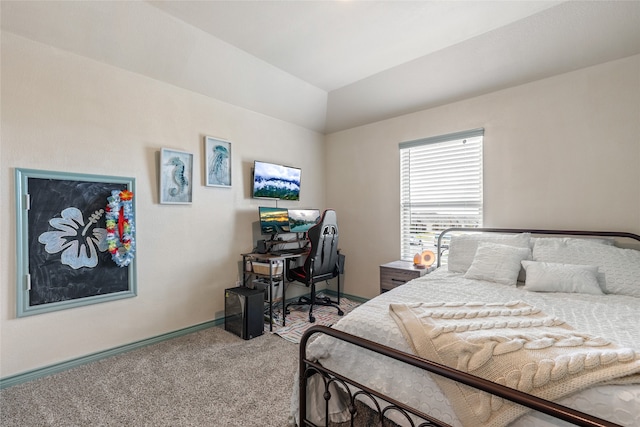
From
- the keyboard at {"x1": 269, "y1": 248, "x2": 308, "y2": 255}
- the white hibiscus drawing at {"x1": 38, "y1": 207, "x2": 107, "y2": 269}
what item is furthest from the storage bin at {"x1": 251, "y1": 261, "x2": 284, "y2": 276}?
the white hibiscus drawing at {"x1": 38, "y1": 207, "x2": 107, "y2": 269}

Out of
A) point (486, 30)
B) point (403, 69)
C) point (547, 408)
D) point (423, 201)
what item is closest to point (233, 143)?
point (403, 69)

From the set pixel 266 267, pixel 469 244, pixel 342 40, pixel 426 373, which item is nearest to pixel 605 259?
pixel 469 244

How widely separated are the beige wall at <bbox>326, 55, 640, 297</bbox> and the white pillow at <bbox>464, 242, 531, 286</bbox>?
655 mm

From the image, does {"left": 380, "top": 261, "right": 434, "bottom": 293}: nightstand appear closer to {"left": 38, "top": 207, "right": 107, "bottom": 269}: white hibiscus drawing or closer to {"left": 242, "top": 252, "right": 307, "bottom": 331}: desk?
{"left": 242, "top": 252, "right": 307, "bottom": 331}: desk

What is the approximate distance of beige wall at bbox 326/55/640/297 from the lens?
2428 mm

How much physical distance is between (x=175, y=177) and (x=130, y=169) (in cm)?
39

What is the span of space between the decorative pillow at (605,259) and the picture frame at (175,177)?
3.34 metres

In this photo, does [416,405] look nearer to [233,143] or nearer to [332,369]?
[332,369]

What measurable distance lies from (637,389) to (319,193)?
3.92 metres

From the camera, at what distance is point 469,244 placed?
9.09 feet

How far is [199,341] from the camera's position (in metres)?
2.82

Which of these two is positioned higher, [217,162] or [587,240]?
[217,162]

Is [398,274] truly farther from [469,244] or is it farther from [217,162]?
[217,162]

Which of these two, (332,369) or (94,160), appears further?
(94,160)
